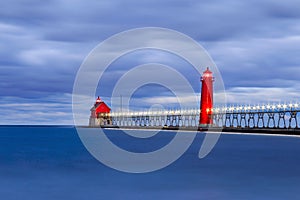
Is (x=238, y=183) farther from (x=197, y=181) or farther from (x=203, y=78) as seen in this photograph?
Result: (x=203, y=78)

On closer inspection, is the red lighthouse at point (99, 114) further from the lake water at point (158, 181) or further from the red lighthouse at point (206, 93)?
the lake water at point (158, 181)

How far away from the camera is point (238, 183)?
3353 centimetres

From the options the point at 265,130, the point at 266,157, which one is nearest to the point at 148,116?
the point at 265,130

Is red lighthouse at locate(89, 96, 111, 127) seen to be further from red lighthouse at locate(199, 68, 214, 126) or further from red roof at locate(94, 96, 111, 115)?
red lighthouse at locate(199, 68, 214, 126)

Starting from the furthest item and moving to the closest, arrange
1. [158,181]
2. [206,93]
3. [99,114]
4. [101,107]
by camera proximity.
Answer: [101,107] < [99,114] < [206,93] < [158,181]

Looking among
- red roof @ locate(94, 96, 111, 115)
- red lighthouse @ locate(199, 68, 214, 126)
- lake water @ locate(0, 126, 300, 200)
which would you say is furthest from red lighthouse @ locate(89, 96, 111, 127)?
lake water @ locate(0, 126, 300, 200)

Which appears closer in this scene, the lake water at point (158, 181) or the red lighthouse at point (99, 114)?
the lake water at point (158, 181)

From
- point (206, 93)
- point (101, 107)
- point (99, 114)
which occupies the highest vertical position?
point (101, 107)

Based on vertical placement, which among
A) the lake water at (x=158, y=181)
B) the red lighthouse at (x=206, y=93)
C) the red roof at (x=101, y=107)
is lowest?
the lake water at (x=158, y=181)

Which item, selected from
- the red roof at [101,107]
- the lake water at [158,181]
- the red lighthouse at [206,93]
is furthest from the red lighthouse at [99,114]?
the lake water at [158,181]

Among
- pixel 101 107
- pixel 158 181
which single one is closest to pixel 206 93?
pixel 158 181

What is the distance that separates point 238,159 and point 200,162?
444 centimetres

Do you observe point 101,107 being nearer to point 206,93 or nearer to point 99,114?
point 99,114

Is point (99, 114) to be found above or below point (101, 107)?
below
